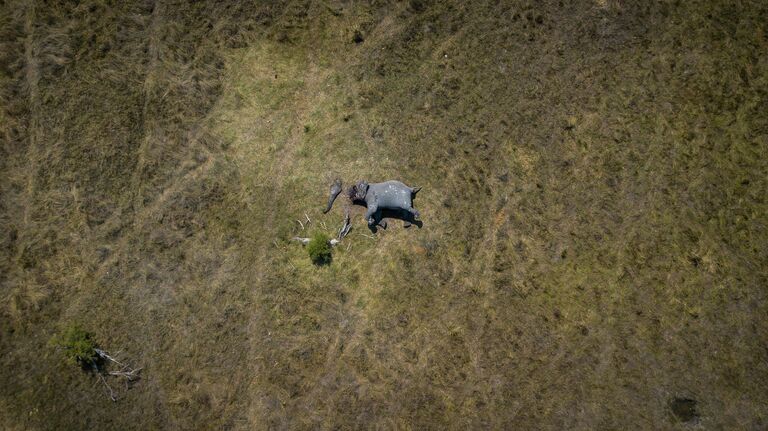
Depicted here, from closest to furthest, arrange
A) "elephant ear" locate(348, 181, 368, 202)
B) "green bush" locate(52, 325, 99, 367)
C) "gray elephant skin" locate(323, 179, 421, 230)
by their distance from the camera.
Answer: "green bush" locate(52, 325, 99, 367) → "gray elephant skin" locate(323, 179, 421, 230) → "elephant ear" locate(348, 181, 368, 202)

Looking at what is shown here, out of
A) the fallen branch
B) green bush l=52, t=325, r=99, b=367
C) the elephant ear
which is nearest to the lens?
green bush l=52, t=325, r=99, b=367

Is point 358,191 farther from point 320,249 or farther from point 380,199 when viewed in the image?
point 320,249

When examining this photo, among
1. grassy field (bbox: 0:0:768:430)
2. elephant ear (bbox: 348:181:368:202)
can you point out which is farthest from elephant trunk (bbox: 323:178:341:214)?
elephant ear (bbox: 348:181:368:202)

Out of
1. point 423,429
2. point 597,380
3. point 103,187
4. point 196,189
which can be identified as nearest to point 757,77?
point 597,380

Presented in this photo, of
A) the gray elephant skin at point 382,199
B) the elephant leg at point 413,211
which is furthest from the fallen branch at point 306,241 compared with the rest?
the elephant leg at point 413,211

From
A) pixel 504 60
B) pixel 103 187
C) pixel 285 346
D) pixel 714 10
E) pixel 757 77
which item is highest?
pixel 714 10

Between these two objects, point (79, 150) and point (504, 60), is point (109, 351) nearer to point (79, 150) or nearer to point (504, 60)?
point (79, 150)

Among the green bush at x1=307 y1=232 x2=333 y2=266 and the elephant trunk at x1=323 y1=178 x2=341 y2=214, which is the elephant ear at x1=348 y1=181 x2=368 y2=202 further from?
the green bush at x1=307 y1=232 x2=333 y2=266
